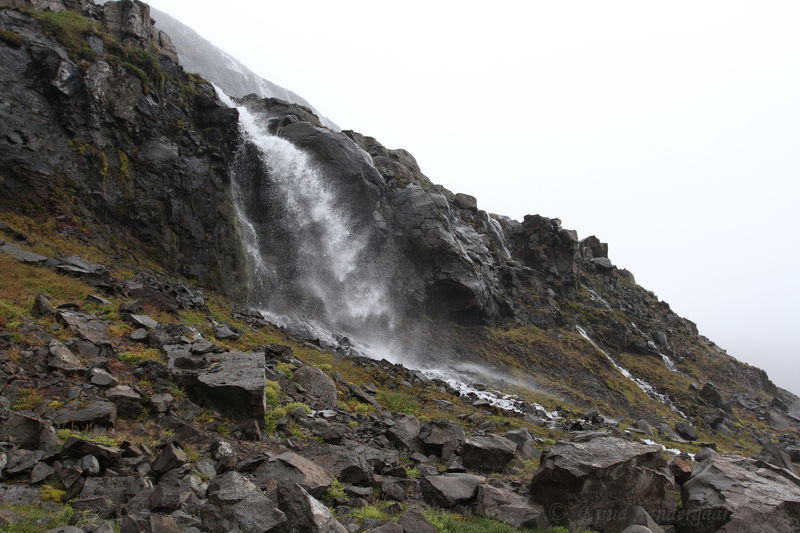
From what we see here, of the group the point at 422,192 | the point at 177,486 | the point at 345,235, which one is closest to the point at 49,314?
the point at 177,486

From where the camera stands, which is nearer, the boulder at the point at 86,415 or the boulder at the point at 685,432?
the boulder at the point at 86,415

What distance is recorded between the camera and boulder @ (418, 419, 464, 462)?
1391cm

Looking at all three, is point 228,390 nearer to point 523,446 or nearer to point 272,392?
point 272,392

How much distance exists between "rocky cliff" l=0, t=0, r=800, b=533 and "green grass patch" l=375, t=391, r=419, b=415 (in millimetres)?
108

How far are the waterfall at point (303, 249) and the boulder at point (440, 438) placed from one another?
20046mm

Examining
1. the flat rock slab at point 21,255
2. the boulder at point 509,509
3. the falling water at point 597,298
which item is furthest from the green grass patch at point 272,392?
the falling water at point 597,298

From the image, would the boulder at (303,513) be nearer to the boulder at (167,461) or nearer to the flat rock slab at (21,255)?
the boulder at (167,461)

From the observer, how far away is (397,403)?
780 inches

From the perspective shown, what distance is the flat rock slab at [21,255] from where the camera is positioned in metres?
19.0

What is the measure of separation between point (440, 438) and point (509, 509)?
15.3ft

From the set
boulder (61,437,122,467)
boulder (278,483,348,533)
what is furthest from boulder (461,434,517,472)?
Answer: boulder (61,437,122,467)

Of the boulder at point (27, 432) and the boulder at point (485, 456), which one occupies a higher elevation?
the boulder at point (485, 456)

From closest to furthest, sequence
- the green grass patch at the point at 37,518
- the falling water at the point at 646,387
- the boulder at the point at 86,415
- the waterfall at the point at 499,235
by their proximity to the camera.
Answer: the green grass patch at the point at 37,518 → the boulder at the point at 86,415 → the falling water at the point at 646,387 → the waterfall at the point at 499,235

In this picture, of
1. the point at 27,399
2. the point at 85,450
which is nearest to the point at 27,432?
the point at 85,450
